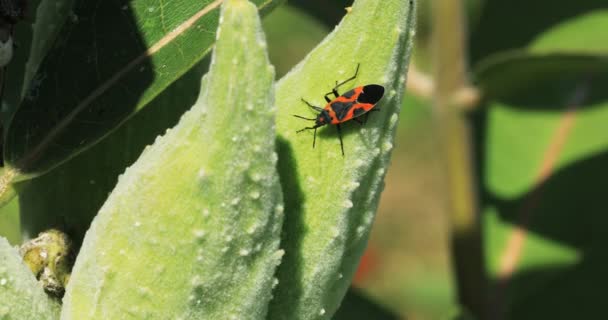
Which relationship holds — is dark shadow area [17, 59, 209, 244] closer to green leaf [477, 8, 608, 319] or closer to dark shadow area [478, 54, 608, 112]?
dark shadow area [478, 54, 608, 112]

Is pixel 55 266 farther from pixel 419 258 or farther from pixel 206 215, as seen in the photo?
pixel 419 258

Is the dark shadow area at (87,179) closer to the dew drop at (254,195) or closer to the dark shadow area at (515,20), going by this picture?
the dew drop at (254,195)

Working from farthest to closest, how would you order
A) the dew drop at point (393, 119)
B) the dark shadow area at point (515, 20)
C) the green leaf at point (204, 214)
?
the dark shadow area at point (515, 20) < the dew drop at point (393, 119) < the green leaf at point (204, 214)

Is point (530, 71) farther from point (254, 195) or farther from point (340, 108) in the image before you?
point (254, 195)

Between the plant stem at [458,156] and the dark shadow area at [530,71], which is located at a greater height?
the dark shadow area at [530,71]

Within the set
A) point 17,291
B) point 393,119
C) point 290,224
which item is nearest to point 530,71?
point 393,119

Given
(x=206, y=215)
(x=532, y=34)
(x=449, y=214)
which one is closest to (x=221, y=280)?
(x=206, y=215)

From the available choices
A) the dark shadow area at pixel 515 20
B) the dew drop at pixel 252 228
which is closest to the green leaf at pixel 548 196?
the dark shadow area at pixel 515 20
